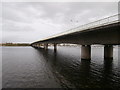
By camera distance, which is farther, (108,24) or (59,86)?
(108,24)

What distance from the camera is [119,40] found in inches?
828

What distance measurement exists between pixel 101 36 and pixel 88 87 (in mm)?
14253

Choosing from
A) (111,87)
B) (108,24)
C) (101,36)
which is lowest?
(111,87)

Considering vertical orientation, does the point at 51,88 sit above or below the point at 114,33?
below

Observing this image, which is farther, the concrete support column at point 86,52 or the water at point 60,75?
the concrete support column at point 86,52

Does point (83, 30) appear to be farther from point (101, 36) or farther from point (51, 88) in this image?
point (51, 88)

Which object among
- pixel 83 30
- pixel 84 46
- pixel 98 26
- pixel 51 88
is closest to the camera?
pixel 51 88

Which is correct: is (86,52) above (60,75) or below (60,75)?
above

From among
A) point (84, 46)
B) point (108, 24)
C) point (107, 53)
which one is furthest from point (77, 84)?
point (107, 53)

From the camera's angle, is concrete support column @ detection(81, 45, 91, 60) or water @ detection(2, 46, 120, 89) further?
concrete support column @ detection(81, 45, 91, 60)

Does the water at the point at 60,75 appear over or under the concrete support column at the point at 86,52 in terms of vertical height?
under

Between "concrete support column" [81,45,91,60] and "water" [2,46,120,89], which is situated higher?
"concrete support column" [81,45,91,60]

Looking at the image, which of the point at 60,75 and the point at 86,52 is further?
the point at 86,52

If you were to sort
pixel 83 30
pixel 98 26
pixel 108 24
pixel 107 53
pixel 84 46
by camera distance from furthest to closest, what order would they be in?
pixel 107 53 → pixel 84 46 → pixel 83 30 → pixel 98 26 → pixel 108 24
